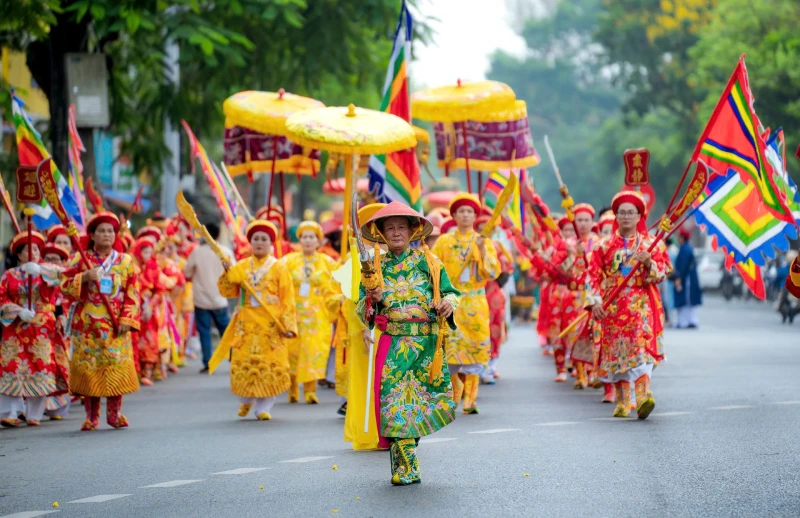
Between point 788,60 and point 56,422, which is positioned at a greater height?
point 788,60

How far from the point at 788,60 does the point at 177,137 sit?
17.2m

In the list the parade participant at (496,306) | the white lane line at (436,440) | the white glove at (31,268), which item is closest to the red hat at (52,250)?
the white glove at (31,268)

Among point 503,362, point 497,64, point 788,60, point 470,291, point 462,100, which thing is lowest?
point 503,362

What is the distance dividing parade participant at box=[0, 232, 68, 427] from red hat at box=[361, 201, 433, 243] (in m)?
3.82

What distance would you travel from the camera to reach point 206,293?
16172 mm

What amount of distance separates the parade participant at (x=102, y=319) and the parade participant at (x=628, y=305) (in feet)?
11.9

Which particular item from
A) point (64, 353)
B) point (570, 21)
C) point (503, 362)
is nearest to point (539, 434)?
point (64, 353)

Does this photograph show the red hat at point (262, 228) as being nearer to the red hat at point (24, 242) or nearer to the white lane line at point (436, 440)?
the red hat at point (24, 242)

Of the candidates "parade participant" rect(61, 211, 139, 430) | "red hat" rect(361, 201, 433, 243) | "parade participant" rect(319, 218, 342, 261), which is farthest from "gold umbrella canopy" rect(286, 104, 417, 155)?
"parade participant" rect(319, 218, 342, 261)

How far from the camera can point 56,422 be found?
1178cm

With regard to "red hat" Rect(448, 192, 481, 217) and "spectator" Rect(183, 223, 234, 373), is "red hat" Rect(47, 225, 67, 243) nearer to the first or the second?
"red hat" Rect(448, 192, 481, 217)

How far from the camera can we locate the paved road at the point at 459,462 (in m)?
7.07

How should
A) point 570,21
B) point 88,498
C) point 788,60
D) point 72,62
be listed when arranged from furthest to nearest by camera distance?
1. point 570,21
2. point 788,60
3. point 72,62
4. point 88,498

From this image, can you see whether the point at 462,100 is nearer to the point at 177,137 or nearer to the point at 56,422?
the point at 56,422
